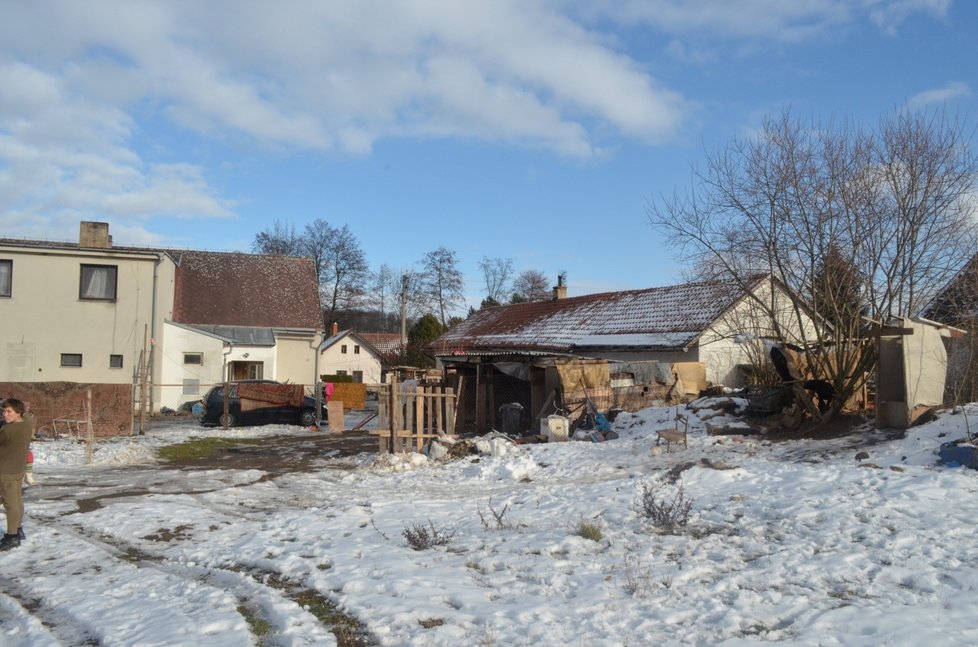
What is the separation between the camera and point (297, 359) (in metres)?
33.6

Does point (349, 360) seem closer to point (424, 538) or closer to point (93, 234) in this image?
point (93, 234)

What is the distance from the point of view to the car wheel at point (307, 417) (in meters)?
24.0

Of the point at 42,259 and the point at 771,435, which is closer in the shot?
the point at 771,435

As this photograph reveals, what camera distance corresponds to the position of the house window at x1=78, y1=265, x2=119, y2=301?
26.2 meters

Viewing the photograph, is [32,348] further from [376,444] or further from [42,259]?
[376,444]

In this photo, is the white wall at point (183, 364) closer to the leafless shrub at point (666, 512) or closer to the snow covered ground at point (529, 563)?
the snow covered ground at point (529, 563)

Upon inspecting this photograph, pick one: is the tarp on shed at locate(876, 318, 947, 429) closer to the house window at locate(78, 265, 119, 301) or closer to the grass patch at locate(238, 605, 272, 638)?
the grass patch at locate(238, 605, 272, 638)

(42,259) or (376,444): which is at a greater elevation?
(42,259)

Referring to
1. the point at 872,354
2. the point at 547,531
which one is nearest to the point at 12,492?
the point at 547,531

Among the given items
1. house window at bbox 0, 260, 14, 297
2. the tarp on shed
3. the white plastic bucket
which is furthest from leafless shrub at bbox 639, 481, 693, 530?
house window at bbox 0, 260, 14, 297

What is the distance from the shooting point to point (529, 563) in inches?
267

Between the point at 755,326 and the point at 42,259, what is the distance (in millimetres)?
23058

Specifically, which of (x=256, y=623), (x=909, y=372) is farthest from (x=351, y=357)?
(x=256, y=623)

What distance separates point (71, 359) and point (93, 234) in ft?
14.8
